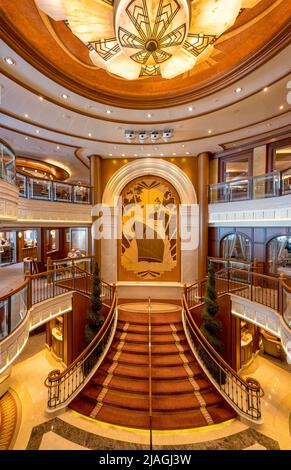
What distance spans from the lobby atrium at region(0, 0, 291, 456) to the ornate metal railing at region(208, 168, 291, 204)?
0.17 feet

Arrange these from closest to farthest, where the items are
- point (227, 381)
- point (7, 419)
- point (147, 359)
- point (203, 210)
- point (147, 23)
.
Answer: point (147, 23) → point (7, 419) → point (227, 381) → point (147, 359) → point (203, 210)

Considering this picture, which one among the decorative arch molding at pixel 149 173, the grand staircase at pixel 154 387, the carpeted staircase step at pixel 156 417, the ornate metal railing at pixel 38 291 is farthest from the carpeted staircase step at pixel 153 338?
the decorative arch molding at pixel 149 173

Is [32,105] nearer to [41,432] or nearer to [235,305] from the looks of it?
[41,432]

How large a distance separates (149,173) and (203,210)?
293cm

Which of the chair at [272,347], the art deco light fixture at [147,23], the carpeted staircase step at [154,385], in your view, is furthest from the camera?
the chair at [272,347]

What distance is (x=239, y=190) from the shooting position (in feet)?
26.3

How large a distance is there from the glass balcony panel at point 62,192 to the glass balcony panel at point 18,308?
13.9 feet

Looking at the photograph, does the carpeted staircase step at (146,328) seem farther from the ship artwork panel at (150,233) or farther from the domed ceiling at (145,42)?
the domed ceiling at (145,42)

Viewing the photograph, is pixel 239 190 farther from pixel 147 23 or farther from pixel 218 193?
pixel 147 23

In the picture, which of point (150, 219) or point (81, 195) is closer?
point (81, 195)

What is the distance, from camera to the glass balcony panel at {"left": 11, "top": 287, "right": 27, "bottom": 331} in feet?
14.1

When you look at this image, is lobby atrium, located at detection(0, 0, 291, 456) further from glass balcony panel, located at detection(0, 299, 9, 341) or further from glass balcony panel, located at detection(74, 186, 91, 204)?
glass balcony panel, located at detection(74, 186, 91, 204)

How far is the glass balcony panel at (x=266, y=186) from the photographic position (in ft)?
22.2

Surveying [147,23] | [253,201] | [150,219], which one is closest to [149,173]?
[150,219]
